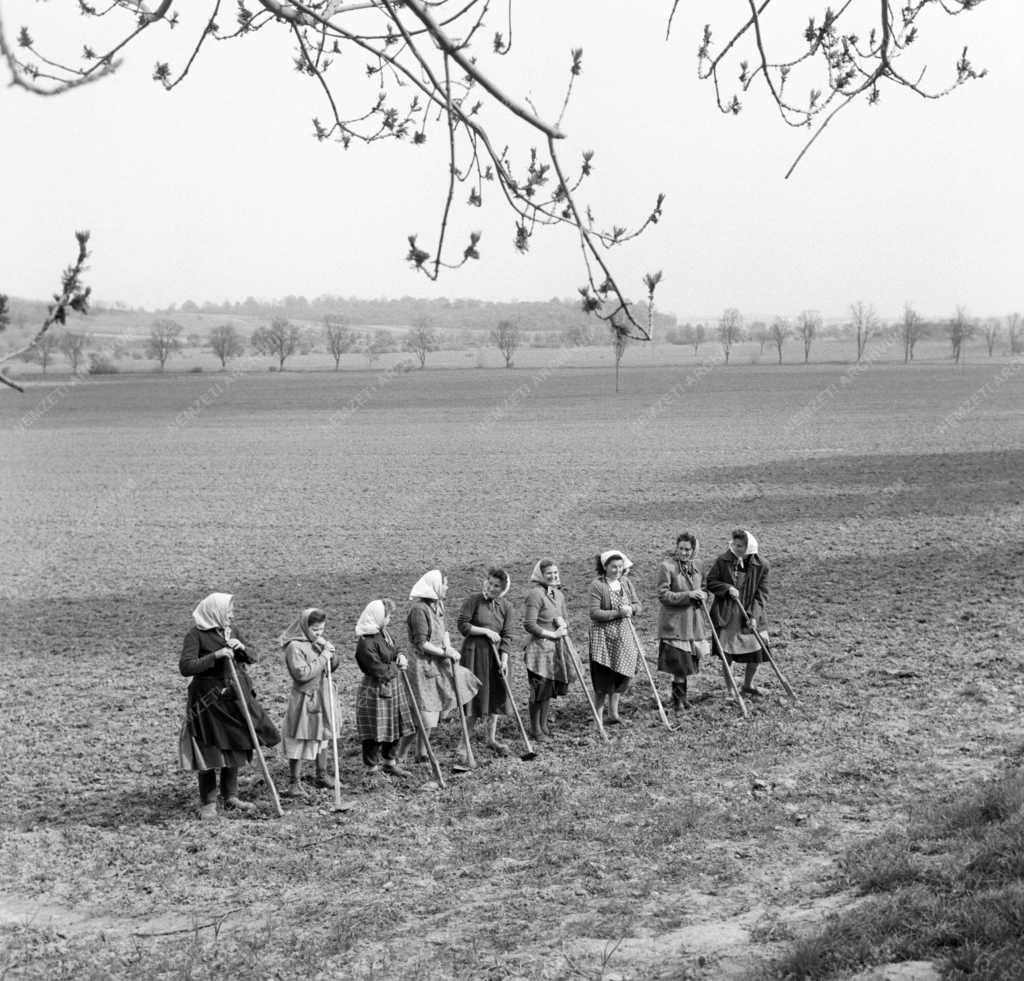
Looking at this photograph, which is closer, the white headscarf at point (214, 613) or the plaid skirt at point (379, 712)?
the white headscarf at point (214, 613)

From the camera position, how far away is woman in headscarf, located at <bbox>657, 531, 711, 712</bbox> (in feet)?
39.2

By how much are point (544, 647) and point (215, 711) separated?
3066 millimetres

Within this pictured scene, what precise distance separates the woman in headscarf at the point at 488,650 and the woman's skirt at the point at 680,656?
5.39ft

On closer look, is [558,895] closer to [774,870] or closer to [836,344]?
[774,870]

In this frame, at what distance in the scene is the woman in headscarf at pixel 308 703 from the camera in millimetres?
10070

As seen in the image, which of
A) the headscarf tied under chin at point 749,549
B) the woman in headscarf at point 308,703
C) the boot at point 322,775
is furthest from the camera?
the headscarf tied under chin at point 749,549

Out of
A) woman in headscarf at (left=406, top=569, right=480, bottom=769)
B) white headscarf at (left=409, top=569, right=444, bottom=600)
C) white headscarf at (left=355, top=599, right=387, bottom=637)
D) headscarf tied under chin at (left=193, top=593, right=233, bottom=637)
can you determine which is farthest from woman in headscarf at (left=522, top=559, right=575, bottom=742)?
headscarf tied under chin at (left=193, top=593, right=233, bottom=637)

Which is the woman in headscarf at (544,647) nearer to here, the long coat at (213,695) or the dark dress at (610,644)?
the dark dress at (610,644)

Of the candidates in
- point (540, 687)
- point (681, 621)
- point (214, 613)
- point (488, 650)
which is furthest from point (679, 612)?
point (214, 613)

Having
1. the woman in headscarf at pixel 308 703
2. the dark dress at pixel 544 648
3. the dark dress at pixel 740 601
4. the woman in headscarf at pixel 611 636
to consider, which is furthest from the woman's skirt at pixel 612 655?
the woman in headscarf at pixel 308 703

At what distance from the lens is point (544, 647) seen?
11.5 m

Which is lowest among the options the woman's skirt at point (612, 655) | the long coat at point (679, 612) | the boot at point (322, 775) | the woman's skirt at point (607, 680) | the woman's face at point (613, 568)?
the boot at point (322, 775)

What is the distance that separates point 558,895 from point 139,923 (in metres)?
2.52

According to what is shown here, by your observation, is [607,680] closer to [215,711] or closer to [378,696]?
[378,696]
